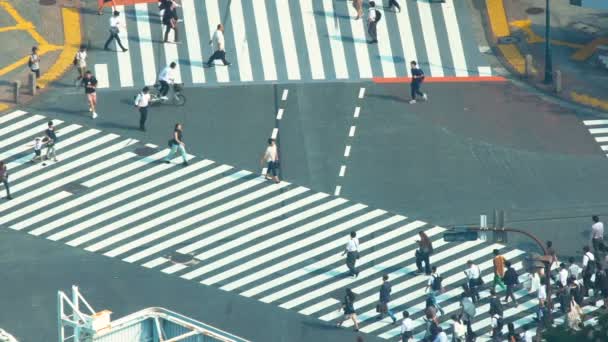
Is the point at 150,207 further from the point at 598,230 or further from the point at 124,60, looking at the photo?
the point at 598,230

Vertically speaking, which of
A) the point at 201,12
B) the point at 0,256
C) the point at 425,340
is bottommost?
the point at 425,340

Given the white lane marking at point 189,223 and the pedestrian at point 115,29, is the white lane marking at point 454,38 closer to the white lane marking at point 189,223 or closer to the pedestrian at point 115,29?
the white lane marking at point 189,223

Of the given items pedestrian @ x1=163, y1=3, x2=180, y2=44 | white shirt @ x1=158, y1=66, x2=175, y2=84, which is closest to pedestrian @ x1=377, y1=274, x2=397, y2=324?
white shirt @ x1=158, y1=66, x2=175, y2=84

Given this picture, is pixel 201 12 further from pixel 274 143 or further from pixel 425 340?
pixel 425 340

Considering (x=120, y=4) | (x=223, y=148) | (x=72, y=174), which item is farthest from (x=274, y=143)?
(x=120, y=4)

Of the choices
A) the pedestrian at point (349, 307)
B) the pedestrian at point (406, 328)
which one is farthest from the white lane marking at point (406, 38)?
the pedestrian at point (406, 328)

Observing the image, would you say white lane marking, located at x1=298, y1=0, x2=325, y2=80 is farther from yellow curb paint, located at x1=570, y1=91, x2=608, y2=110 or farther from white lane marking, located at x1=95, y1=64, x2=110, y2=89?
yellow curb paint, located at x1=570, y1=91, x2=608, y2=110
